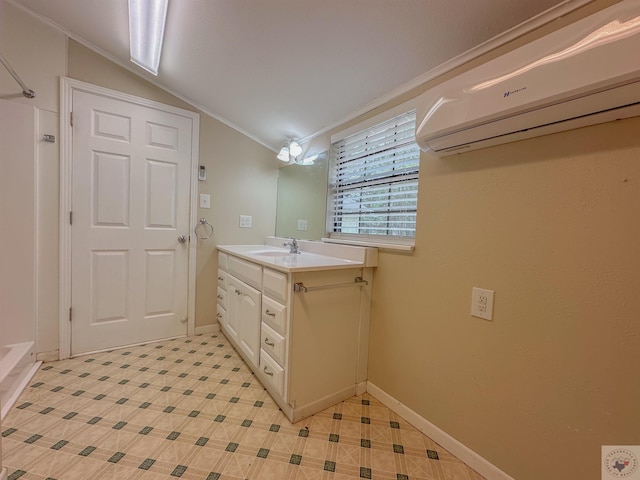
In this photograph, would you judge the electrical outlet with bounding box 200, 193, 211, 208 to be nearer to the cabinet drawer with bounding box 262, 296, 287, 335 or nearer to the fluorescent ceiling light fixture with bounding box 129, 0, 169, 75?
the fluorescent ceiling light fixture with bounding box 129, 0, 169, 75

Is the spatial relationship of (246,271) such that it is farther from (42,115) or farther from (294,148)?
(42,115)

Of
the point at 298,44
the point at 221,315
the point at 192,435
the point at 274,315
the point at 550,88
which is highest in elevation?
the point at 298,44

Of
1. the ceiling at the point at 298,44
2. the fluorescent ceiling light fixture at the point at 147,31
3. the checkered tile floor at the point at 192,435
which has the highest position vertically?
the fluorescent ceiling light fixture at the point at 147,31

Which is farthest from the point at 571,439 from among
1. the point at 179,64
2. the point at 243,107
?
the point at 179,64

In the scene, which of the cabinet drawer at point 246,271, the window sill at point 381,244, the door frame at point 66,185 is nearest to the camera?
the window sill at point 381,244

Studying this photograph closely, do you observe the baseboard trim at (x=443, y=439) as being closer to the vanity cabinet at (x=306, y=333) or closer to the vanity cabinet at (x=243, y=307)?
the vanity cabinet at (x=306, y=333)

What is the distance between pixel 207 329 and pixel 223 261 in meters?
0.74

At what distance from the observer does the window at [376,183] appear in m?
1.65

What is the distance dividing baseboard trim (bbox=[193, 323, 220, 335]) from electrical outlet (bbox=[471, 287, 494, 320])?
2328mm

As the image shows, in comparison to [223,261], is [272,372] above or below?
below

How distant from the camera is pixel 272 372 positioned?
5.18ft

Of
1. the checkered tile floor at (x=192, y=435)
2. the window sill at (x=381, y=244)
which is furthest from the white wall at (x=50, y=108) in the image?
the window sill at (x=381, y=244)

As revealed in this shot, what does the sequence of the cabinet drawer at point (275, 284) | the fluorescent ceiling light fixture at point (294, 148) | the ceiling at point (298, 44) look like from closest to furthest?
1. the ceiling at point (298, 44)
2. the cabinet drawer at point (275, 284)
3. the fluorescent ceiling light fixture at point (294, 148)

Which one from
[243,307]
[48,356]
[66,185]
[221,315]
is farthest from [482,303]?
[48,356]
